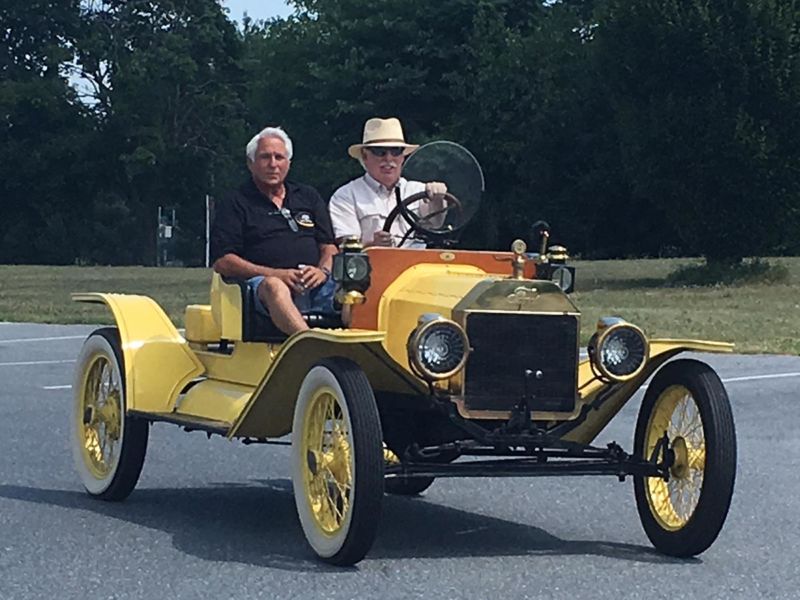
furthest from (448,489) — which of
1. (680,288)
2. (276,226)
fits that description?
(680,288)

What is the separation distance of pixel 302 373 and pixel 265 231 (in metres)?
1.30

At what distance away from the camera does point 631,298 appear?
2964 centimetres

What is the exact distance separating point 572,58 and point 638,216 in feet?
15.8

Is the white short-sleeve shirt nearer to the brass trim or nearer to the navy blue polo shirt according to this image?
the navy blue polo shirt

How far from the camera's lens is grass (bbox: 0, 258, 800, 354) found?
22.2 m

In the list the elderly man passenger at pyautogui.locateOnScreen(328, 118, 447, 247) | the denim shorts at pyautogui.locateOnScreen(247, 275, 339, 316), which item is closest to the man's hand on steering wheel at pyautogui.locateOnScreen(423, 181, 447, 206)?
the elderly man passenger at pyautogui.locateOnScreen(328, 118, 447, 247)

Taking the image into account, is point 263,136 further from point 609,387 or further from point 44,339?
point 44,339

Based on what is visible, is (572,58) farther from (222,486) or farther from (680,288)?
(222,486)

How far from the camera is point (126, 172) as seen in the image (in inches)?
2571

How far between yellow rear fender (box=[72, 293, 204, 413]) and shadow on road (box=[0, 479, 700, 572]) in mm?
529

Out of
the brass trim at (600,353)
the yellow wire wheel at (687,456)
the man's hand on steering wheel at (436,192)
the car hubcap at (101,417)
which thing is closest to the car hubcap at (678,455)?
the yellow wire wheel at (687,456)

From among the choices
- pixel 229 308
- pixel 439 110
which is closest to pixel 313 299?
pixel 229 308

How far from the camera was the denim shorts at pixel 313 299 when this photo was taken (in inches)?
318

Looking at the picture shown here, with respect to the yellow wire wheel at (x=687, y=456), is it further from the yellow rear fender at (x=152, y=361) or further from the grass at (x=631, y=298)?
the grass at (x=631, y=298)
